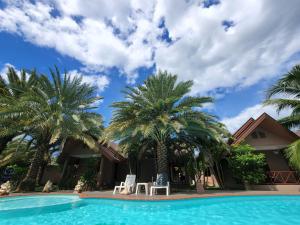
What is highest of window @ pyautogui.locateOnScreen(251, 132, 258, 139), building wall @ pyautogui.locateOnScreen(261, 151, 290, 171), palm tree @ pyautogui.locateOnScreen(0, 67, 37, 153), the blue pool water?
palm tree @ pyautogui.locateOnScreen(0, 67, 37, 153)

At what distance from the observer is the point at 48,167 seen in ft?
74.6

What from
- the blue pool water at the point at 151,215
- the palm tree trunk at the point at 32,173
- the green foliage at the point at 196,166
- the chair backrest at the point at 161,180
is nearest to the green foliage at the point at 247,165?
the green foliage at the point at 196,166

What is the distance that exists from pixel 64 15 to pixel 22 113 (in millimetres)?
10373

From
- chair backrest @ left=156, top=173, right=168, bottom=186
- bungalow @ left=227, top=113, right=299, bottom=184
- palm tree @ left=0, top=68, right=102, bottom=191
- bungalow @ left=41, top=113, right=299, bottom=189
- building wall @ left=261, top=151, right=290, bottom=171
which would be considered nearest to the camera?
chair backrest @ left=156, top=173, right=168, bottom=186

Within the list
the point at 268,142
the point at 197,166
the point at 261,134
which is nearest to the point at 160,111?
the point at 197,166

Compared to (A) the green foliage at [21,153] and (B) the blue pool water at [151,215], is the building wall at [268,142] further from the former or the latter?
(A) the green foliage at [21,153]

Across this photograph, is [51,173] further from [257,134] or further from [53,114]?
[257,134]

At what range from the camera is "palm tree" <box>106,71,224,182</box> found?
46.7ft

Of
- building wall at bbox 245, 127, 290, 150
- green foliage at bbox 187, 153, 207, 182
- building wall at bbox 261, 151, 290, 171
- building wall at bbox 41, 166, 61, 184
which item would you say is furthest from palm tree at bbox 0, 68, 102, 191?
building wall at bbox 261, 151, 290, 171

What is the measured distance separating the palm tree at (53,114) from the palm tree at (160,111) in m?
3.91

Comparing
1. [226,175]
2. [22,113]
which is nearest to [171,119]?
[226,175]

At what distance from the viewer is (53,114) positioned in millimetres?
16234

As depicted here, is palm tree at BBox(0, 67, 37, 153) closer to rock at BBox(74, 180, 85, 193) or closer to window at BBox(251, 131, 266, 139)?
rock at BBox(74, 180, 85, 193)

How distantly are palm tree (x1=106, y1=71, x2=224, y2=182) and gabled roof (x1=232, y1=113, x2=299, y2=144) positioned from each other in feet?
9.47
